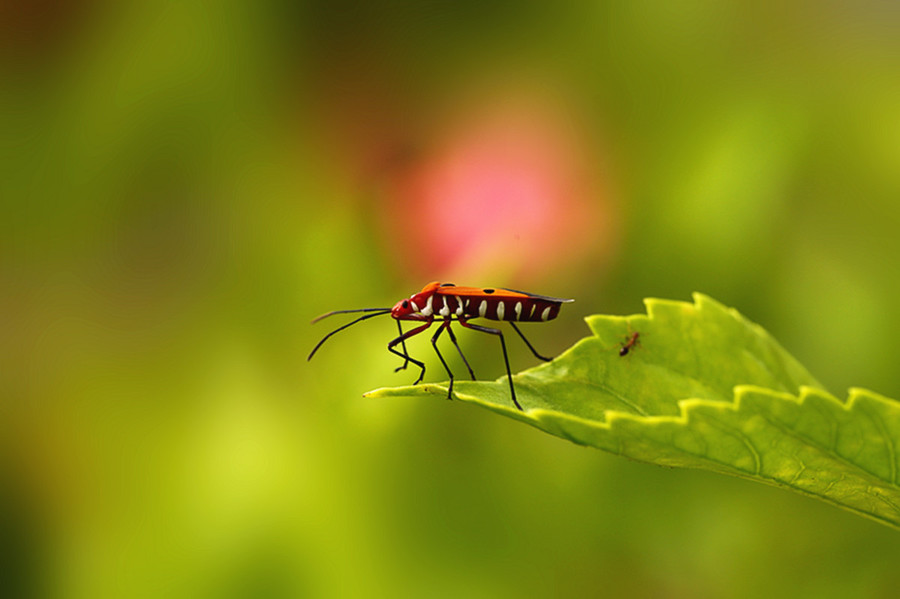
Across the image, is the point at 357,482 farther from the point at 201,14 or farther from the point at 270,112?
the point at 201,14

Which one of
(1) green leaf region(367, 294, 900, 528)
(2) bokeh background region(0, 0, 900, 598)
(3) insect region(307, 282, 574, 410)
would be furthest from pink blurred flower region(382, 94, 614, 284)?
(1) green leaf region(367, 294, 900, 528)

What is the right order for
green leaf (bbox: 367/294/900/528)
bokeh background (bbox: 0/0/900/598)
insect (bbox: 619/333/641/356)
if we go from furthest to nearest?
bokeh background (bbox: 0/0/900/598) → insect (bbox: 619/333/641/356) → green leaf (bbox: 367/294/900/528)

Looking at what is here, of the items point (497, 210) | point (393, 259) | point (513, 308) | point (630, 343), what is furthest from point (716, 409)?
point (393, 259)

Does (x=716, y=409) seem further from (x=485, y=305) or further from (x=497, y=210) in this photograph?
(x=497, y=210)

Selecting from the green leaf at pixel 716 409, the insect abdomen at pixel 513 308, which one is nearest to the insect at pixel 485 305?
the insect abdomen at pixel 513 308

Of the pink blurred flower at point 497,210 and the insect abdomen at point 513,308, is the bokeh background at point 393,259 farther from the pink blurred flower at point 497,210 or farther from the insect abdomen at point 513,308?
the insect abdomen at point 513,308

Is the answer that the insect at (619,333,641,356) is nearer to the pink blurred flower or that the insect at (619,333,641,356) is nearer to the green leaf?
the green leaf
